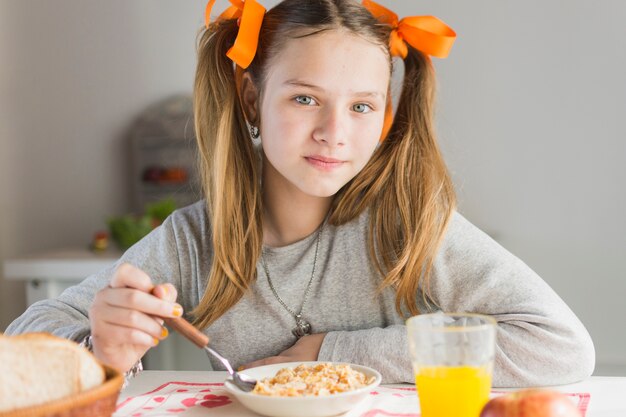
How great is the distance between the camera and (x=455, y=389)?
759 millimetres

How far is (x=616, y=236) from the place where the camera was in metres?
2.67

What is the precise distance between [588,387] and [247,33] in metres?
0.78

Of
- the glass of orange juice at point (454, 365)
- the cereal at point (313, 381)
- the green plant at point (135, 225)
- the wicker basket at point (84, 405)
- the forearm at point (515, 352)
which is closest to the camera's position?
the wicker basket at point (84, 405)

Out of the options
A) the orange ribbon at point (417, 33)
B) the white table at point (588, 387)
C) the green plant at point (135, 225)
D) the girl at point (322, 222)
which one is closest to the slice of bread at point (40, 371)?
the white table at point (588, 387)

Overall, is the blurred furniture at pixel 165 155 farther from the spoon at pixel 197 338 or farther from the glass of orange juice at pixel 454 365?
the glass of orange juice at pixel 454 365

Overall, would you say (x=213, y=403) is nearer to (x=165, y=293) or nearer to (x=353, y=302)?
(x=165, y=293)

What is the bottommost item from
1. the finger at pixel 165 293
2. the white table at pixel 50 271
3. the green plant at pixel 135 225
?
the white table at pixel 50 271

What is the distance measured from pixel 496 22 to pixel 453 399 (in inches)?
87.4

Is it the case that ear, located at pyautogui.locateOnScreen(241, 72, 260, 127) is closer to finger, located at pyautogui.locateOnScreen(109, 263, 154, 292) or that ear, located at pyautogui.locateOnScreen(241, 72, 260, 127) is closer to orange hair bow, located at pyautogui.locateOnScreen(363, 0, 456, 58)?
Result: orange hair bow, located at pyautogui.locateOnScreen(363, 0, 456, 58)

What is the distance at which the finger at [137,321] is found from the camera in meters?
0.96

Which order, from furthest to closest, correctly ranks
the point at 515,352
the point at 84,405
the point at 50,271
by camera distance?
the point at 50,271
the point at 515,352
the point at 84,405

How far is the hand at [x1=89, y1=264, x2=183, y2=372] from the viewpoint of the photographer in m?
0.94

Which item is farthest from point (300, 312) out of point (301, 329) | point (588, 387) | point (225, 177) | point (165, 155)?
point (165, 155)

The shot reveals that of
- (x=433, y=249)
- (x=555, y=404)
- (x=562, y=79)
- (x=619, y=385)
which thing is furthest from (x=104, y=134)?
(x=555, y=404)
